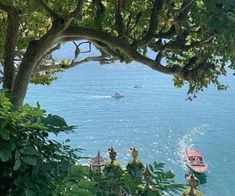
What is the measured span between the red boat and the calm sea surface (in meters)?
0.37

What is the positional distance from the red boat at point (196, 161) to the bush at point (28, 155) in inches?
839

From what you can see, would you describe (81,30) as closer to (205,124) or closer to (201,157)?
(201,157)

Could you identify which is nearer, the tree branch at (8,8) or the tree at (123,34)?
the tree at (123,34)

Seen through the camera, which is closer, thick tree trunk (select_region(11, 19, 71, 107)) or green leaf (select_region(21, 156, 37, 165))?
green leaf (select_region(21, 156, 37, 165))

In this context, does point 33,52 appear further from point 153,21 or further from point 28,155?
point 28,155

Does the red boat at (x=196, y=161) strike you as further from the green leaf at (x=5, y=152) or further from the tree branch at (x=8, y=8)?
the green leaf at (x=5, y=152)

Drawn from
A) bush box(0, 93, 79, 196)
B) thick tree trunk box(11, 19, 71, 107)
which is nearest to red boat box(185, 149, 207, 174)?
thick tree trunk box(11, 19, 71, 107)

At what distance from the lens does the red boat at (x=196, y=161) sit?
75.7 feet

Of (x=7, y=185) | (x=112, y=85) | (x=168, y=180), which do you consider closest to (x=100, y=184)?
(x=168, y=180)

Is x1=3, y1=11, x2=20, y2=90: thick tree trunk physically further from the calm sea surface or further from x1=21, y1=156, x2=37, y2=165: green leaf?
the calm sea surface

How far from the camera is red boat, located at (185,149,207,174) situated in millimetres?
23062

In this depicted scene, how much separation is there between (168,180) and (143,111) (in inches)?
1393

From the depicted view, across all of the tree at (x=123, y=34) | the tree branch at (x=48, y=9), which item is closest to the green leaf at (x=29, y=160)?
the tree at (x=123, y=34)

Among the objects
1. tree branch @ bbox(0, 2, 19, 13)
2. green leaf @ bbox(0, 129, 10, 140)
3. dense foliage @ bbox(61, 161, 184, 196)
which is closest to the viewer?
green leaf @ bbox(0, 129, 10, 140)
